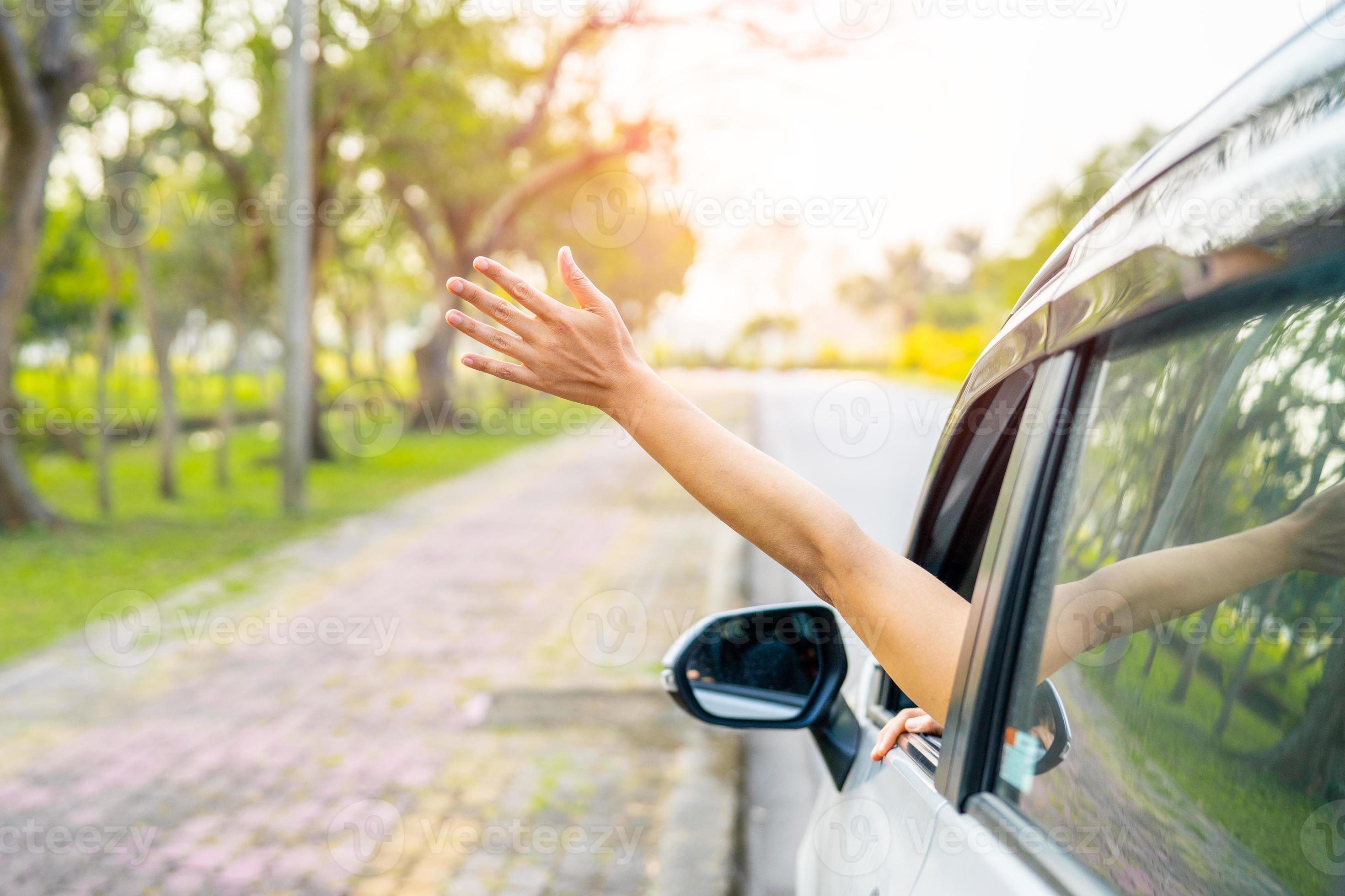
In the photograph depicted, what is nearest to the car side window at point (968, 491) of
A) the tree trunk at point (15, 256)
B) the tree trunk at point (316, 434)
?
the tree trunk at point (15, 256)

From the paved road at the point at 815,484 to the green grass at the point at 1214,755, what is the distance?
2.74 ft

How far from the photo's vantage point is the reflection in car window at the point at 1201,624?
2.96ft

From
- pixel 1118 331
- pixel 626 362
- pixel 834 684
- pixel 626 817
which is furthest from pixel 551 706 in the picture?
A: pixel 1118 331

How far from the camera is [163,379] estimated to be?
44.0 feet

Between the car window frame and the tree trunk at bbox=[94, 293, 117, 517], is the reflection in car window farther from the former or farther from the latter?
the tree trunk at bbox=[94, 293, 117, 517]

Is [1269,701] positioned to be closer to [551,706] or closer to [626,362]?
[626,362]

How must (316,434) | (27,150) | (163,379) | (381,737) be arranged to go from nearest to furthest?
(381,737), (27,150), (163,379), (316,434)

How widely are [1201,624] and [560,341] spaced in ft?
2.70

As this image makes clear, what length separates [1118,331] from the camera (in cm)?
116

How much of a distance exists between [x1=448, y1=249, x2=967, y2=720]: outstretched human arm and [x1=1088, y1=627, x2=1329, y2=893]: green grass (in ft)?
0.95

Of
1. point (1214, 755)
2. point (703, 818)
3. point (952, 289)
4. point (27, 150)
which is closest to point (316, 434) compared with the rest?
point (27, 150)

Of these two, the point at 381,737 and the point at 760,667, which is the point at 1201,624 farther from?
the point at 381,737

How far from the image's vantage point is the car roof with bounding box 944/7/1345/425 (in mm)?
819

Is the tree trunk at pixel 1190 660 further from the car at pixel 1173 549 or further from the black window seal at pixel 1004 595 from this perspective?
the black window seal at pixel 1004 595
